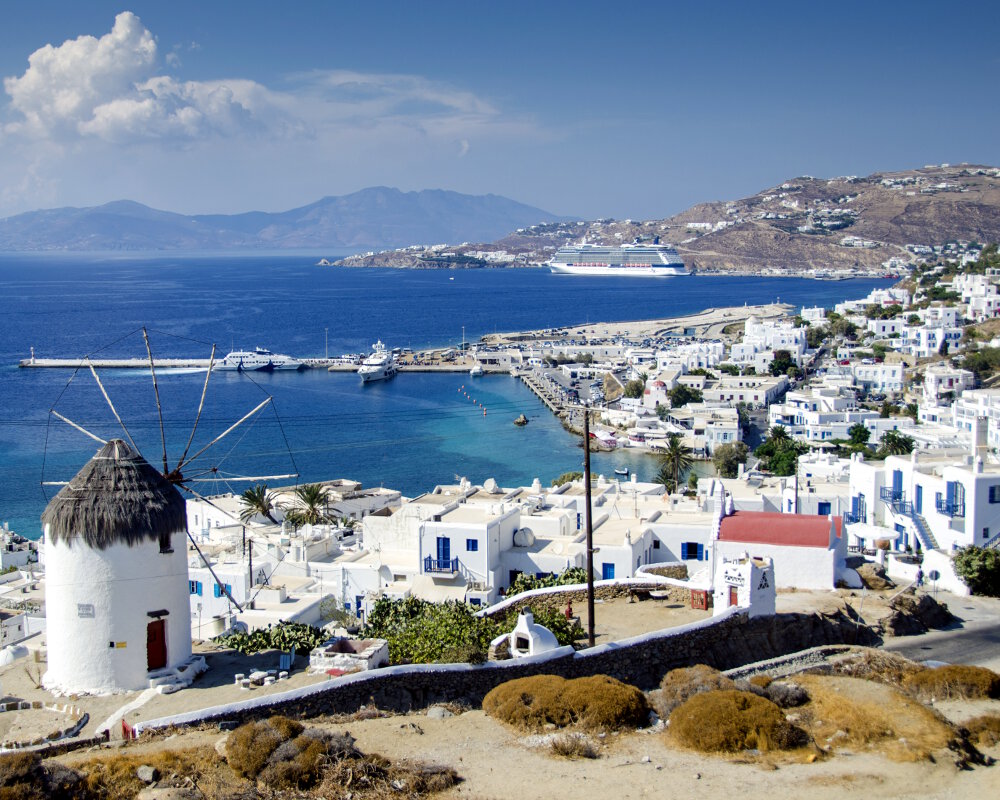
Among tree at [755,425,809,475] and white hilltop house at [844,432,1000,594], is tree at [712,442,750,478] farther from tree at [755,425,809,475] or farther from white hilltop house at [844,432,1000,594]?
white hilltop house at [844,432,1000,594]

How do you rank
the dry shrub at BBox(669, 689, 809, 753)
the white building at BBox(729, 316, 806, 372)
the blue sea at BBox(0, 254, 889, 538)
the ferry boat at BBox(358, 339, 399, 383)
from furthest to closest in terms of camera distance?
the ferry boat at BBox(358, 339, 399, 383) → the white building at BBox(729, 316, 806, 372) → the blue sea at BBox(0, 254, 889, 538) → the dry shrub at BBox(669, 689, 809, 753)

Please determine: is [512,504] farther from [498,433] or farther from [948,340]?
[948,340]

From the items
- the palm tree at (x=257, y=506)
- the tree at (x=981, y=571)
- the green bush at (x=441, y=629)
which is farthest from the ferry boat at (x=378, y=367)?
the green bush at (x=441, y=629)

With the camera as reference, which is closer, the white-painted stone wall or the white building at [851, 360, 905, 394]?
the white-painted stone wall

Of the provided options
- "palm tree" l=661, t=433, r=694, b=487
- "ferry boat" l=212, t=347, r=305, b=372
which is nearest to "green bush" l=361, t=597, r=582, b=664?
"palm tree" l=661, t=433, r=694, b=487

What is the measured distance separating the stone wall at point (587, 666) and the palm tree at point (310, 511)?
15.8m

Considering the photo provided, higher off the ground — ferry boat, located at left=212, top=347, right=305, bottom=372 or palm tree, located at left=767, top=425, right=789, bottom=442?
ferry boat, located at left=212, top=347, right=305, bottom=372

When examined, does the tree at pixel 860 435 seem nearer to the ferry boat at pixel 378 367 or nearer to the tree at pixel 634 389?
the tree at pixel 634 389

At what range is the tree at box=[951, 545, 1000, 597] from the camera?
18.5 m

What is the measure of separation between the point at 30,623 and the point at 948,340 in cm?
6765

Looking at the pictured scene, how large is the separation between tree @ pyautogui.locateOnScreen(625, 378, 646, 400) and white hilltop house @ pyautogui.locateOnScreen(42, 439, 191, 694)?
5729 cm

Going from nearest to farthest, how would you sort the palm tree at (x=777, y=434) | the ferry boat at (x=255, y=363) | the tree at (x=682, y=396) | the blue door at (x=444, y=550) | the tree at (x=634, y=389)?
1. the blue door at (x=444, y=550)
2. the palm tree at (x=777, y=434)
3. the tree at (x=682, y=396)
4. the tree at (x=634, y=389)
5. the ferry boat at (x=255, y=363)

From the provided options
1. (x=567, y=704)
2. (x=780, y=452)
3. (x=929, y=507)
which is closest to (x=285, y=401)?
(x=780, y=452)

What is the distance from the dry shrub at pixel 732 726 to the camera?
978 cm
